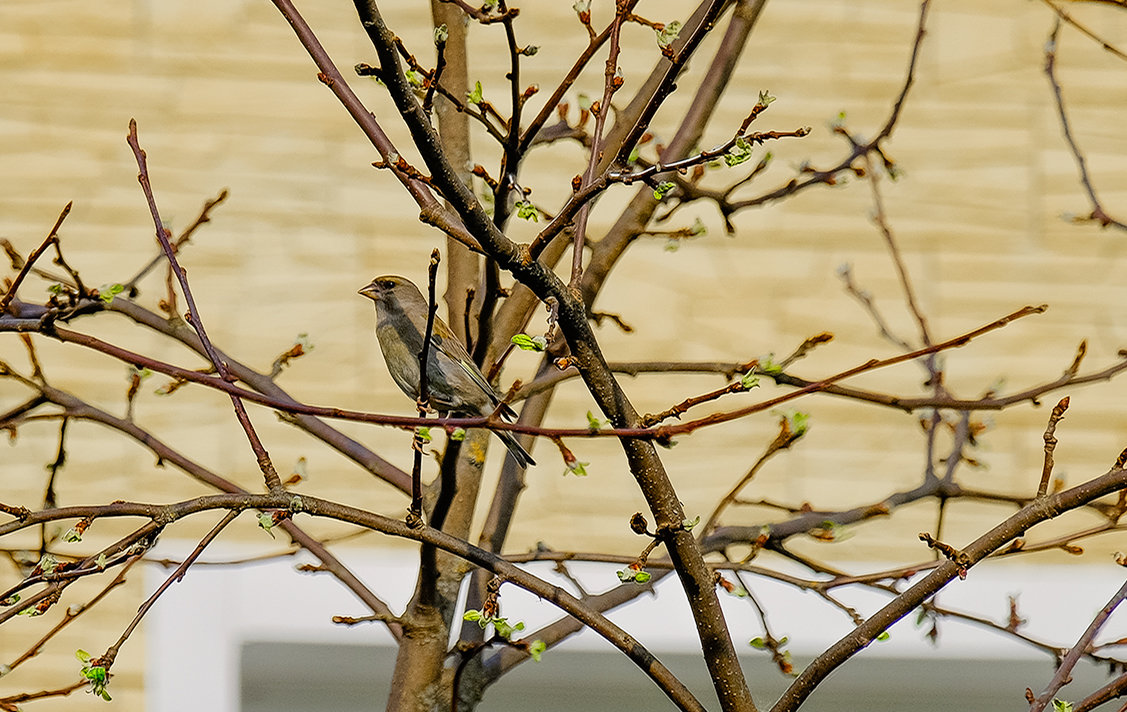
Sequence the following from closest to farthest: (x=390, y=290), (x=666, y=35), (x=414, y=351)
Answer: (x=666, y=35) → (x=414, y=351) → (x=390, y=290)

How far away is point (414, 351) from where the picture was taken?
2.89 meters

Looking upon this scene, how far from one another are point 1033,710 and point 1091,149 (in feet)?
10.9

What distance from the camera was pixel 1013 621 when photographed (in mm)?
2363

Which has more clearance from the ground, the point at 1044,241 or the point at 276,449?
the point at 1044,241

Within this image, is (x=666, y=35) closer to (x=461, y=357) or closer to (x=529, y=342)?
(x=529, y=342)

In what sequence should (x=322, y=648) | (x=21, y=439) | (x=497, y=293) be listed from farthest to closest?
(x=21, y=439)
(x=322, y=648)
(x=497, y=293)

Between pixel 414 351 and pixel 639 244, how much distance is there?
152 cm

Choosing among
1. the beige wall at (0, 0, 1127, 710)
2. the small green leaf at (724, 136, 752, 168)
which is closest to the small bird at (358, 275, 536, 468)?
the beige wall at (0, 0, 1127, 710)

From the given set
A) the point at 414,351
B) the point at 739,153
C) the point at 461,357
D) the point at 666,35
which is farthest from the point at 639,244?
the point at 739,153

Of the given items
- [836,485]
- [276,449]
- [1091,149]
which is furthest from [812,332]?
[276,449]

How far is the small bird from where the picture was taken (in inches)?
105

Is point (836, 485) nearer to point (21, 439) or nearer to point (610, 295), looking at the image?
point (610, 295)

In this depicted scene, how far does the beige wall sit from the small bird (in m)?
1.04

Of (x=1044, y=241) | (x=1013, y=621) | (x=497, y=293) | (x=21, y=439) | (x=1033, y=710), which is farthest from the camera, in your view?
(x=1044, y=241)
